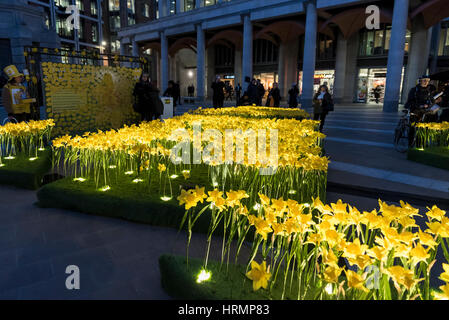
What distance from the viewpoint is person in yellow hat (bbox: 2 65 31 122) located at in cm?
845

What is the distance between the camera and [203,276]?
2.37m

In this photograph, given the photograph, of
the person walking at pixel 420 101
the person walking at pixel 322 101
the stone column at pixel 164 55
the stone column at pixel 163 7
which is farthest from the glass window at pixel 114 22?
the person walking at pixel 420 101

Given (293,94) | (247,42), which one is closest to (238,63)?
(247,42)

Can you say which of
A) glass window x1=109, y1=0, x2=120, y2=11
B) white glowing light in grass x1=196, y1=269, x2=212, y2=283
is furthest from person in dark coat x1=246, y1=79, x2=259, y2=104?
glass window x1=109, y1=0, x2=120, y2=11

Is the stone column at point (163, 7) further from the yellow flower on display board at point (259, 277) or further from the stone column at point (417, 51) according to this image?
the yellow flower on display board at point (259, 277)

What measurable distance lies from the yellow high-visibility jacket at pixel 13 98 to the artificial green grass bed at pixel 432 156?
10.7 m

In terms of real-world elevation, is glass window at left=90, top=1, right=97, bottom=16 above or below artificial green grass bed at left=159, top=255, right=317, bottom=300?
above

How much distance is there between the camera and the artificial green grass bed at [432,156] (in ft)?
22.1

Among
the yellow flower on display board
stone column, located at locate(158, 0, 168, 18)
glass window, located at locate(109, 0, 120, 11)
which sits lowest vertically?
the yellow flower on display board

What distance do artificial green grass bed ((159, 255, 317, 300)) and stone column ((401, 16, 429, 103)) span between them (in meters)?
26.9

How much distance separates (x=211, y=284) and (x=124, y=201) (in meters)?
2.23

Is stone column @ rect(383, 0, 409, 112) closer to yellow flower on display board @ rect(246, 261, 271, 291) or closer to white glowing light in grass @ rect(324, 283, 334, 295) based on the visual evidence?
white glowing light in grass @ rect(324, 283, 334, 295)
